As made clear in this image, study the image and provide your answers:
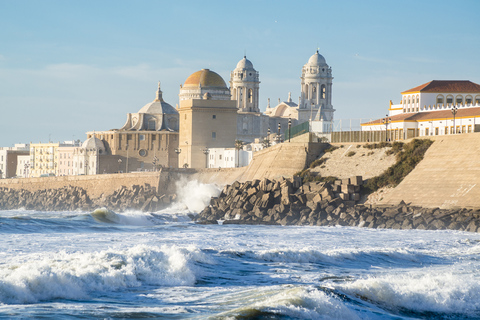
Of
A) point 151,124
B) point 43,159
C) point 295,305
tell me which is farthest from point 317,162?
point 43,159

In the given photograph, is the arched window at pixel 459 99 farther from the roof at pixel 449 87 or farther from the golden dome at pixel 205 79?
the golden dome at pixel 205 79

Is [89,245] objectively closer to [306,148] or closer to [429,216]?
[429,216]

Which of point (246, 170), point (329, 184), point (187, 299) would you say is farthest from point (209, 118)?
point (187, 299)

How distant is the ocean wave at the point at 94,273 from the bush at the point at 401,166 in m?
23.7

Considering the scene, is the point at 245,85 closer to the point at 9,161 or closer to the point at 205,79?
the point at 205,79

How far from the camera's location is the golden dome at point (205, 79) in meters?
93.6

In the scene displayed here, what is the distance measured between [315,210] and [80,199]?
34.8 m

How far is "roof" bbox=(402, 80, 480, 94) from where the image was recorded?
59438 mm

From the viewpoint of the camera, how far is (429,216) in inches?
1388

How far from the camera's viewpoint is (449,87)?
2368 inches

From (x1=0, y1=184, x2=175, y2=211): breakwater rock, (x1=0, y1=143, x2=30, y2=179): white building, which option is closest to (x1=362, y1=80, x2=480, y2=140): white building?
(x1=0, y1=184, x2=175, y2=211): breakwater rock

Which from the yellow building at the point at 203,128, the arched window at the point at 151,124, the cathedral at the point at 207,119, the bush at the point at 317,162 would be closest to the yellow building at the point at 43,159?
the cathedral at the point at 207,119

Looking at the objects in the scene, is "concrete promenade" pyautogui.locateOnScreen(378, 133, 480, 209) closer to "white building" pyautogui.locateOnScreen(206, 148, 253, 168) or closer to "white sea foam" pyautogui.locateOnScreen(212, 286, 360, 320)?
"white sea foam" pyautogui.locateOnScreen(212, 286, 360, 320)

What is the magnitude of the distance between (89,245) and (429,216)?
16128mm
